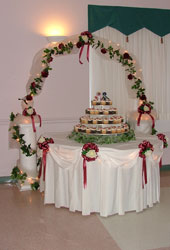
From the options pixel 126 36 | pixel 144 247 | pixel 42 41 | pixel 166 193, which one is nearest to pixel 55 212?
pixel 144 247

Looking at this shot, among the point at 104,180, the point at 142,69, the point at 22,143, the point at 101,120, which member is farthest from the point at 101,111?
the point at 142,69

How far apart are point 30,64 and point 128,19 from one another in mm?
2035

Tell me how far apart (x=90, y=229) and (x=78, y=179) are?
0.69 meters

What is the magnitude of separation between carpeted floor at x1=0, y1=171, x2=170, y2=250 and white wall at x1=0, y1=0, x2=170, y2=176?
1.72m

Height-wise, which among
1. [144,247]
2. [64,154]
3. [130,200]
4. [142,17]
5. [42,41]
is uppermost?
[142,17]

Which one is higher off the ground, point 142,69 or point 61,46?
point 61,46

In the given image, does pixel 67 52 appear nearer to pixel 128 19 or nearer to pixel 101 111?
pixel 101 111

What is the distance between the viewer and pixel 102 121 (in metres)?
4.73

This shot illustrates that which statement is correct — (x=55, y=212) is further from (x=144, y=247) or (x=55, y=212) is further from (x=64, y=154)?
(x=144, y=247)

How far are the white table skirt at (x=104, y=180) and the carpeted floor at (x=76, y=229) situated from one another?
0.43 ft

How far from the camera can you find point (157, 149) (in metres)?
4.73

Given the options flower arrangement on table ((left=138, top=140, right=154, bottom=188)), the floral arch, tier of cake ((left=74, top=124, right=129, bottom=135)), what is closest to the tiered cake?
tier of cake ((left=74, top=124, right=129, bottom=135))

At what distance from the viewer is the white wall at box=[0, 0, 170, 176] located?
5789 millimetres

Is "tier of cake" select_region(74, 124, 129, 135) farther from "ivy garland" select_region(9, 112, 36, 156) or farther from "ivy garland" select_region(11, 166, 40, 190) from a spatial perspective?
"ivy garland" select_region(11, 166, 40, 190)
